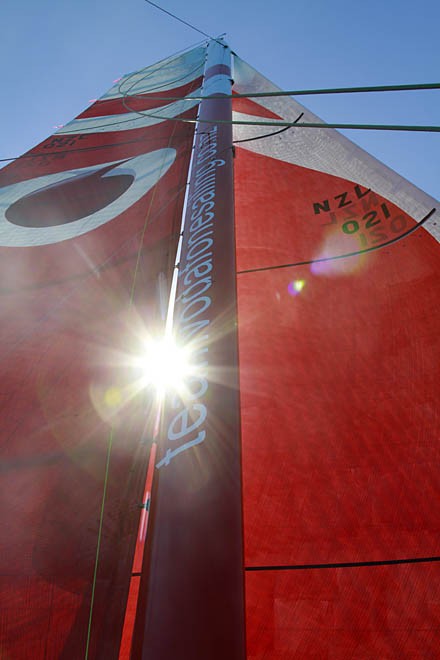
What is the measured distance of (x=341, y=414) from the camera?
1402mm

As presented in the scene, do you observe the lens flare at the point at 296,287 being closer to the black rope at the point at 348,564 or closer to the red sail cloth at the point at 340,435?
the red sail cloth at the point at 340,435

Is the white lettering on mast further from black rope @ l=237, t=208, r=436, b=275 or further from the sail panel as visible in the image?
the sail panel

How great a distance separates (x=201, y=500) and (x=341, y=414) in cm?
85

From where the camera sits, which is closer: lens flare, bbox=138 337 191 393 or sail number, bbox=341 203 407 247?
lens flare, bbox=138 337 191 393

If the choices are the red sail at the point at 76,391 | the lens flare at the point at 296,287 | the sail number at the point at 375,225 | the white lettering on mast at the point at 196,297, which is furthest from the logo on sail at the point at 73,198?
the sail number at the point at 375,225

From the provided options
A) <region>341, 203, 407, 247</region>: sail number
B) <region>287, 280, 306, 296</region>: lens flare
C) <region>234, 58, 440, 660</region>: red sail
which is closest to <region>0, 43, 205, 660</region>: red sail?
<region>234, 58, 440, 660</region>: red sail

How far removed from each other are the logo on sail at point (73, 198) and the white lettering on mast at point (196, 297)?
0.72 meters

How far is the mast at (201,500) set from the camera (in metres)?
0.57

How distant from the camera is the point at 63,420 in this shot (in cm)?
121

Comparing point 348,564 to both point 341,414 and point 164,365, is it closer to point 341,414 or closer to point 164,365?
point 341,414

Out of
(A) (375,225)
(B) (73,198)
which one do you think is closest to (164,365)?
(A) (375,225)

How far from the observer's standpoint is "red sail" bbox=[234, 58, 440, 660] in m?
1.08

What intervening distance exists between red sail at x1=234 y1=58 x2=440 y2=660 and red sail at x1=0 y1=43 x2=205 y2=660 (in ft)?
1.38

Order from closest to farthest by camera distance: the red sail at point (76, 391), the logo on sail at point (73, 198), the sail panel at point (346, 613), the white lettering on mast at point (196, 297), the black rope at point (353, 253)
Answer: the white lettering on mast at point (196, 297)
the red sail at point (76, 391)
the sail panel at point (346, 613)
the black rope at point (353, 253)
the logo on sail at point (73, 198)
